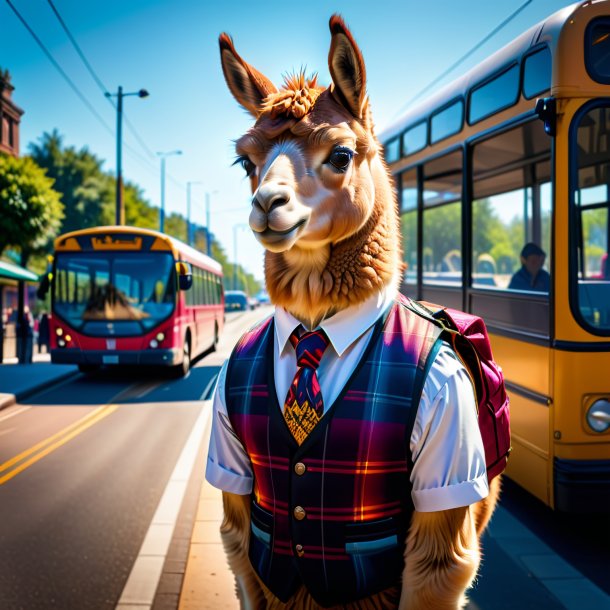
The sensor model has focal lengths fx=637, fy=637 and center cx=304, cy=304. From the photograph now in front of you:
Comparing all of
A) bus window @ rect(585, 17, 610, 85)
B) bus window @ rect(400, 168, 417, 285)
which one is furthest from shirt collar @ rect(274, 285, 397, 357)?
bus window @ rect(400, 168, 417, 285)

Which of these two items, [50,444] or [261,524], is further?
[50,444]

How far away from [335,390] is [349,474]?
211 millimetres

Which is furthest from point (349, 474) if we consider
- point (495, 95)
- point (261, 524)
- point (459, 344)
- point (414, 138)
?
point (414, 138)

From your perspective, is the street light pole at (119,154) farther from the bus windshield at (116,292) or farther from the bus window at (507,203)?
the bus window at (507,203)

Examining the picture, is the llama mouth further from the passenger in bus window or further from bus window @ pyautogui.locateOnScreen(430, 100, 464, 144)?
bus window @ pyautogui.locateOnScreen(430, 100, 464, 144)

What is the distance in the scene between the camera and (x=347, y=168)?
5.45 ft

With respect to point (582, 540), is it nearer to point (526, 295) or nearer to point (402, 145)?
point (526, 295)

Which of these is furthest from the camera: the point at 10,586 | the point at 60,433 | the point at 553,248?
the point at 60,433

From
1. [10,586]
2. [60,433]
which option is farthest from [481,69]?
[60,433]

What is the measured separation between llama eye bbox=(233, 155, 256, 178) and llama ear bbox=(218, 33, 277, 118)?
13 cm

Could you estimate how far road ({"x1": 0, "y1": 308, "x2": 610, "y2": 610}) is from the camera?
4066mm

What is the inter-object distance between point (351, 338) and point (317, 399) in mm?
181

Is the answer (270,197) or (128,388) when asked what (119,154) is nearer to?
(128,388)

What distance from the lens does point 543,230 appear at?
6.36 meters
